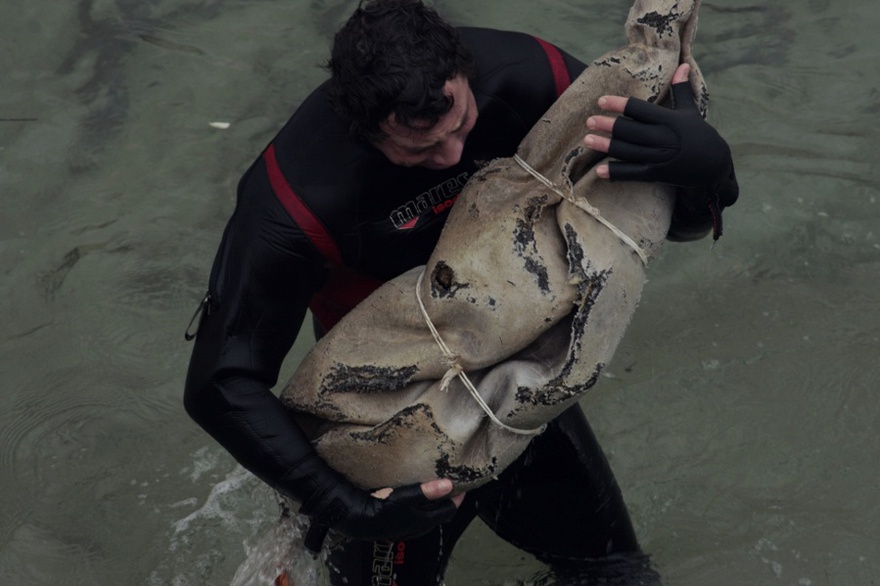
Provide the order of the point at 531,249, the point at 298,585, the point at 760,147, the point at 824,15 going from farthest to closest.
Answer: the point at 824,15 → the point at 760,147 → the point at 298,585 → the point at 531,249

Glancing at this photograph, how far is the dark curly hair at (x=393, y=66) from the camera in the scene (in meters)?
2.31

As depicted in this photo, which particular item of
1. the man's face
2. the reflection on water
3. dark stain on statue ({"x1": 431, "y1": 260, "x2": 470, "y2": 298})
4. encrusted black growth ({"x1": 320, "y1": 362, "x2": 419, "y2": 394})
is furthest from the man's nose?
the reflection on water

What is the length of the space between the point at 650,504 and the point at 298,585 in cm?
132

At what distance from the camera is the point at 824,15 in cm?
560

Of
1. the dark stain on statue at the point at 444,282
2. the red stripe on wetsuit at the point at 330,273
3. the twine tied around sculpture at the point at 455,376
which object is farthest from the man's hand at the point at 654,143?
the red stripe on wetsuit at the point at 330,273

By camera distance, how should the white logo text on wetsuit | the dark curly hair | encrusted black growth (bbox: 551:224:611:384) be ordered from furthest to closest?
the white logo text on wetsuit, encrusted black growth (bbox: 551:224:611:384), the dark curly hair

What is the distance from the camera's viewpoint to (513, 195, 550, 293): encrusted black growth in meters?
2.44

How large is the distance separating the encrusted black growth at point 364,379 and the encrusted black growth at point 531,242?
32 centimetres

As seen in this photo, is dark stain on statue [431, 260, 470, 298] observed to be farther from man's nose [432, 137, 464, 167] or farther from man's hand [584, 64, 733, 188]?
man's hand [584, 64, 733, 188]

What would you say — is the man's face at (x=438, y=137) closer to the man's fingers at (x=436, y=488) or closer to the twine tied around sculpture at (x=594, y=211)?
the twine tied around sculpture at (x=594, y=211)

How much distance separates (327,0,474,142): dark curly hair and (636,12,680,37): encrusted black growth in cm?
42

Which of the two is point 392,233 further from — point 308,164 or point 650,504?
point 650,504

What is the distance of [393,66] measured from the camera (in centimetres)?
231

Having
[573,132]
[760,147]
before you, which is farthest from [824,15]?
[573,132]
